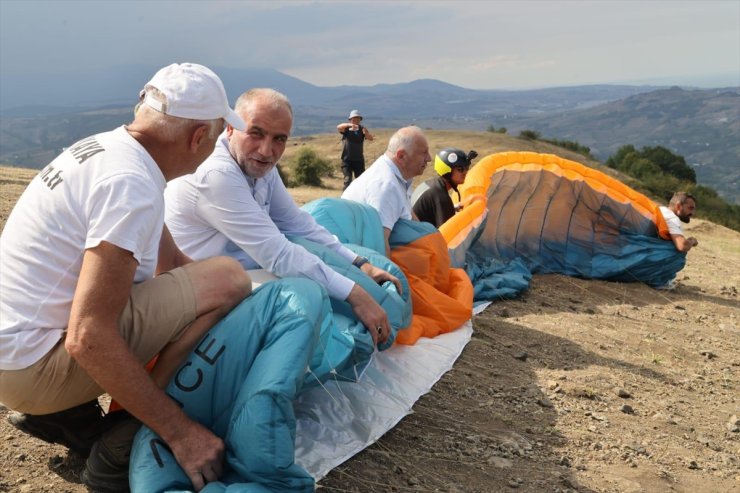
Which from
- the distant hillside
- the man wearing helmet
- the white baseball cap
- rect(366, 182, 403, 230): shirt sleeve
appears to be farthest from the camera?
the distant hillside

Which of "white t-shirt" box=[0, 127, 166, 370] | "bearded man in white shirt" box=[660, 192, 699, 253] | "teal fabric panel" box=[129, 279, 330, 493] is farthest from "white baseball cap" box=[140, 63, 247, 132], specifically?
"bearded man in white shirt" box=[660, 192, 699, 253]

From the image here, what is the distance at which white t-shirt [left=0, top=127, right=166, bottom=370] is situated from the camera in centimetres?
197

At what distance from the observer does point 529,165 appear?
695 centimetres

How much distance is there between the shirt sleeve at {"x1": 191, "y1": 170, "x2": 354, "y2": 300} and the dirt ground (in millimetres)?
732

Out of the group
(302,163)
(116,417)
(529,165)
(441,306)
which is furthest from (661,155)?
(116,417)

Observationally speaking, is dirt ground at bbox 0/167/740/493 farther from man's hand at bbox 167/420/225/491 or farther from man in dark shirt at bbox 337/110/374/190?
man in dark shirt at bbox 337/110/374/190

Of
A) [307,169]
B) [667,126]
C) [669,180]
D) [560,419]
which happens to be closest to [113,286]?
[560,419]

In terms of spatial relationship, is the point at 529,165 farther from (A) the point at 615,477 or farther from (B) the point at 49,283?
(B) the point at 49,283

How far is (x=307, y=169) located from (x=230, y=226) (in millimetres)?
18172

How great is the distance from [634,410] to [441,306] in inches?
46.2

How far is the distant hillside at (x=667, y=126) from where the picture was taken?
144 m

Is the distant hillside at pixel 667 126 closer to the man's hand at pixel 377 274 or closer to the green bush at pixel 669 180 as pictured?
the green bush at pixel 669 180

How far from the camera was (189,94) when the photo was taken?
2191 mm

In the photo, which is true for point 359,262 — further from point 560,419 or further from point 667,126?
point 667,126
